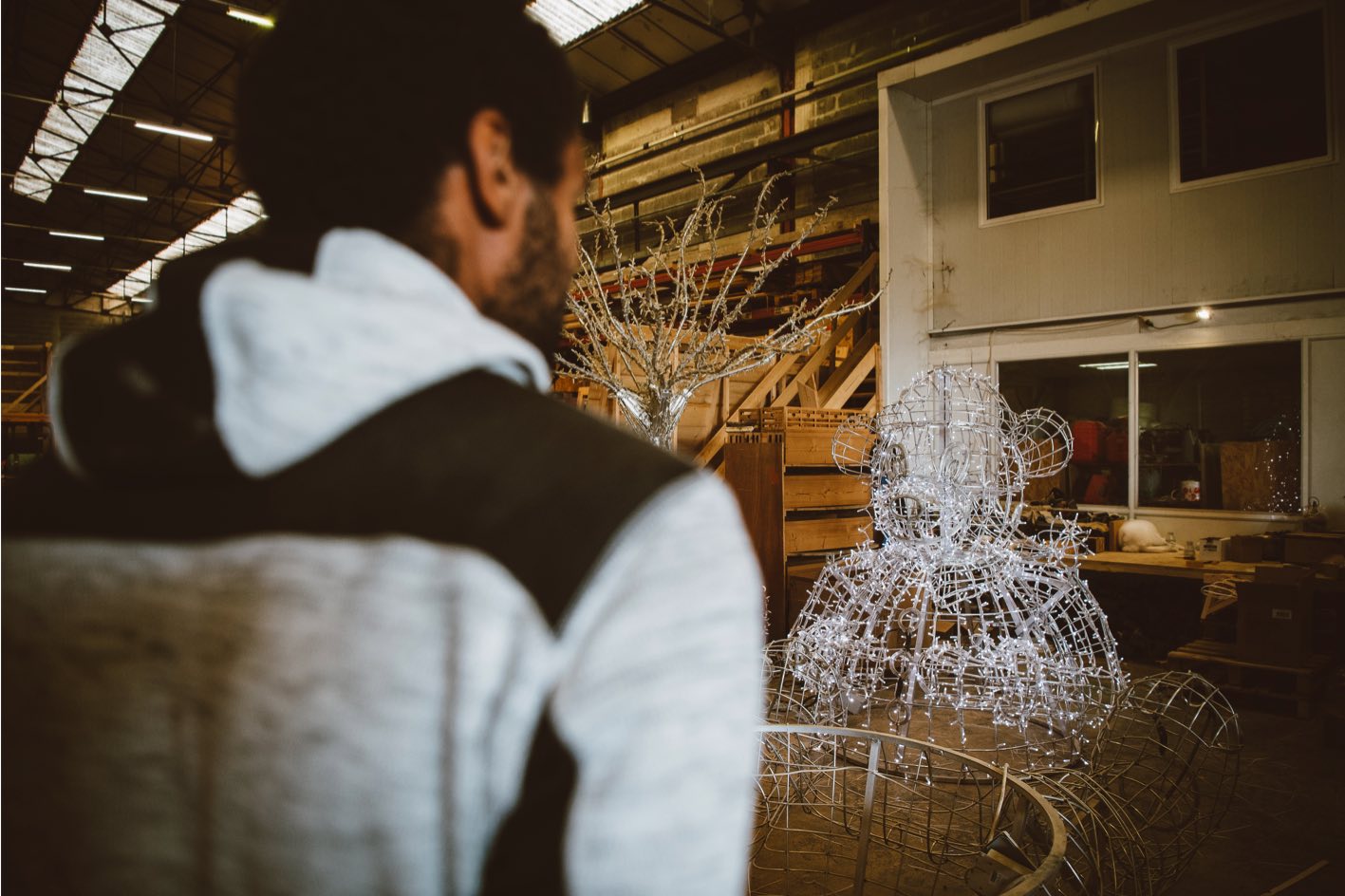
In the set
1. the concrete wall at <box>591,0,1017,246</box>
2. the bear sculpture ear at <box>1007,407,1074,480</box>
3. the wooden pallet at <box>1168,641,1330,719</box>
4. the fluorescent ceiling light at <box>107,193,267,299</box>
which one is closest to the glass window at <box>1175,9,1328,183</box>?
the bear sculpture ear at <box>1007,407,1074,480</box>

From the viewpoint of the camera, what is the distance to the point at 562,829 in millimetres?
527

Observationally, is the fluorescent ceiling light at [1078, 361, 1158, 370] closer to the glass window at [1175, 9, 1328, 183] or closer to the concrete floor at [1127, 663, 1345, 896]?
the glass window at [1175, 9, 1328, 183]

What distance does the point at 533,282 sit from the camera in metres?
0.73

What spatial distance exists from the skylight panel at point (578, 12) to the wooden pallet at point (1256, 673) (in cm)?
859

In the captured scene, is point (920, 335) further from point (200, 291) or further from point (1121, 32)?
point (200, 291)

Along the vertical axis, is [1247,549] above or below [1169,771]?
above

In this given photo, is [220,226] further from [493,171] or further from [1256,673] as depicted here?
[493,171]

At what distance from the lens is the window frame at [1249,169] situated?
20.5 feet

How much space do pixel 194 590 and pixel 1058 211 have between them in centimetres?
836

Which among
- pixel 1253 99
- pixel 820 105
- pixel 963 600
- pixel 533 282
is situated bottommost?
pixel 963 600

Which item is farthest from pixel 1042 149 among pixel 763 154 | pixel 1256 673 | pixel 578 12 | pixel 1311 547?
pixel 578 12

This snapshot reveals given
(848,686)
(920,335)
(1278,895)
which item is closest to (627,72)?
(920,335)

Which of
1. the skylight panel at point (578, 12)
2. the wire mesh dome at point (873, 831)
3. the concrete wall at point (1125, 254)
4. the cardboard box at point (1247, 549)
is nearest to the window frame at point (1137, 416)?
the concrete wall at point (1125, 254)

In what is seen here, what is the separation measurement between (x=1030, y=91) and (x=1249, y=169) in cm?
213
